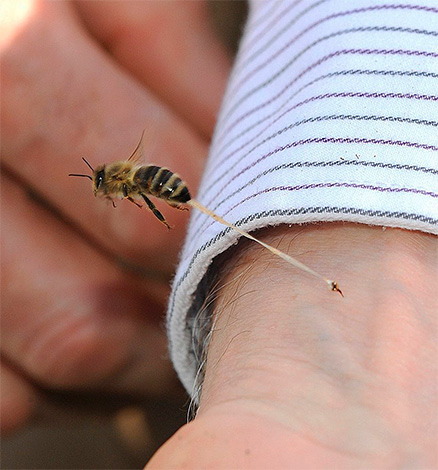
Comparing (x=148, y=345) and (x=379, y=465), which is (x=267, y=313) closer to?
→ (x=379, y=465)

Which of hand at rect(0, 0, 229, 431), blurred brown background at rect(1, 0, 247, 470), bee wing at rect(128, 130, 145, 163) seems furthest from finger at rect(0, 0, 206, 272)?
blurred brown background at rect(1, 0, 247, 470)

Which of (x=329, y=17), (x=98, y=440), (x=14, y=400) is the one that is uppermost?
(x=329, y=17)

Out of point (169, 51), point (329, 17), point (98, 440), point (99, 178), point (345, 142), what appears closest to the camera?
point (345, 142)

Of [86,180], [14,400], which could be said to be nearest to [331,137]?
[86,180]

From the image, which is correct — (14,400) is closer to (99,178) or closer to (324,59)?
(99,178)

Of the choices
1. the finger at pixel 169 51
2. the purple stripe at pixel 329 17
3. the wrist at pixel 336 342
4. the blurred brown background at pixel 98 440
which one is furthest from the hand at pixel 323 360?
the blurred brown background at pixel 98 440
